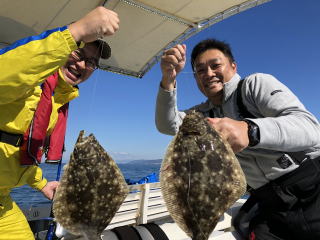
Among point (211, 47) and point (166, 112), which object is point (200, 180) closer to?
point (166, 112)

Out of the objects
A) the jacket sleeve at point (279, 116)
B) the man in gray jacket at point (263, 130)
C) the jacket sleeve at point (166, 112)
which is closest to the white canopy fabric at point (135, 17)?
the man in gray jacket at point (263, 130)

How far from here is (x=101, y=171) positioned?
85.8 inches

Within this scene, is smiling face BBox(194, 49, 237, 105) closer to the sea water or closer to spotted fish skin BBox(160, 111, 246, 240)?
the sea water

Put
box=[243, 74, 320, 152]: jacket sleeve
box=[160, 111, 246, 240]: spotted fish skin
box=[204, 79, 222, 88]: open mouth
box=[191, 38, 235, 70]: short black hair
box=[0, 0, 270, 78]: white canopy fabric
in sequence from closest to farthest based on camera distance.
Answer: box=[160, 111, 246, 240]: spotted fish skin, box=[243, 74, 320, 152]: jacket sleeve, box=[204, 79, 222, 88]: open mouth, box=[191, 38, 235, 70]: short black hair, box=[0, 0, 270, 78]: white canopy fabric

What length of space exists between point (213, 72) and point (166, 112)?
0.76 meters

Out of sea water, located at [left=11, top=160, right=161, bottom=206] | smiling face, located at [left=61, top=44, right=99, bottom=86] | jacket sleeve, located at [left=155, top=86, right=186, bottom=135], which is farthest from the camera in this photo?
sea water, located at [left=11, top=160, right=161, bottom=206]

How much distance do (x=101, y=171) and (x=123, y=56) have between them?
5.20 meters

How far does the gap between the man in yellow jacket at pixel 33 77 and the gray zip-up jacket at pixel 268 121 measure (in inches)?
42.2

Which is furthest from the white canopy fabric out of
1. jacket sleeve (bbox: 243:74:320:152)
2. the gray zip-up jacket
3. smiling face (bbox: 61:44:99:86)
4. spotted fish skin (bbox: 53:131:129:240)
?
spotted fish skin (bbox: 53:131:129:240)

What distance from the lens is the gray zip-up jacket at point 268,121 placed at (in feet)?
6.62

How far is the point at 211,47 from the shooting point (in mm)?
3383

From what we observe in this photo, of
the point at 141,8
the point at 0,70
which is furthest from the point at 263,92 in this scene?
the point at 141,8

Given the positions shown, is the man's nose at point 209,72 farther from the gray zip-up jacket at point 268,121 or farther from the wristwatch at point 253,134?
the wristwatch at point 253,134

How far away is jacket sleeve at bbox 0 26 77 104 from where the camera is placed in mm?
2244
